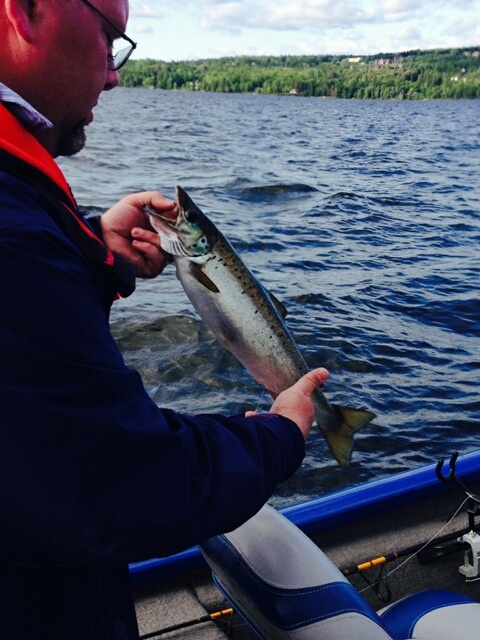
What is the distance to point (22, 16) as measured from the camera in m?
1.88

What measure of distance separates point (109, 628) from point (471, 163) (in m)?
31.5

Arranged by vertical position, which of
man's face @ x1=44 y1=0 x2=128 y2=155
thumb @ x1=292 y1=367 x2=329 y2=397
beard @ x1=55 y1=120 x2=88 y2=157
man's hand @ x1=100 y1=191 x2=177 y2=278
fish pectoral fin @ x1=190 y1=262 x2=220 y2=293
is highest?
man's face @ x1=44 y1=0 x2=128 y2=155

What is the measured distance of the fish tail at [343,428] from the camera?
3.46 metres

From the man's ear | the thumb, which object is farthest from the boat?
the man's ear

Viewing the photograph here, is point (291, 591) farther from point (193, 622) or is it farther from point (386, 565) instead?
point (386, 565)

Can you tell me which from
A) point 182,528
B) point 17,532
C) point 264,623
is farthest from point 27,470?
point 264,623

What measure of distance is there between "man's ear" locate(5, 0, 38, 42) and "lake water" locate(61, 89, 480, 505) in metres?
5.47

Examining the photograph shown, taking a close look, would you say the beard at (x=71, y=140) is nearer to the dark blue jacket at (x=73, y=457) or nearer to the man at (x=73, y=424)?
the man at (x=73, y=424)

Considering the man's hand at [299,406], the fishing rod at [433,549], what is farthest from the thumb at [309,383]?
the fishing rod at [433,549]

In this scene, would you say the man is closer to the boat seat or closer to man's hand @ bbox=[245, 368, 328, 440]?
man's hand @ bbox=[245, 368, 328, 440]

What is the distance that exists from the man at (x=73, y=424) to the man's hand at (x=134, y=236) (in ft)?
3.13

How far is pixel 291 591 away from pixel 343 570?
1.57 m

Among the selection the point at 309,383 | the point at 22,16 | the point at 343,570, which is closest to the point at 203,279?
the point at 309,383

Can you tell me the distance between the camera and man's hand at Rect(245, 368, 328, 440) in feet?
7.63
